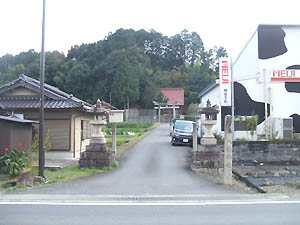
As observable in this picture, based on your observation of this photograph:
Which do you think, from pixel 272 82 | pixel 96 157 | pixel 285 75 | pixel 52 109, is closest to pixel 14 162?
pixel 96 157

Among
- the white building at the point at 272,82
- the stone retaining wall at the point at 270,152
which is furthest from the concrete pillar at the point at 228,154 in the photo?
the white building at the point at 272,82

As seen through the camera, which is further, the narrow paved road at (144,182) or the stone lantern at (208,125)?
the stone lantern at (208,125)

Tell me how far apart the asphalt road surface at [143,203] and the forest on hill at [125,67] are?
125 ft

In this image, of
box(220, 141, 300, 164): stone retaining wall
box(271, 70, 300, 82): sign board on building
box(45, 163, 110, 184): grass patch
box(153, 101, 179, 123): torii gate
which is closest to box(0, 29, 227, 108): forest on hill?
box(153, 101, 179, 123): torii gate

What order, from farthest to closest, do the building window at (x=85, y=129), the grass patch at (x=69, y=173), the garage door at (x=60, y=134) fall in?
the building window at (x=85, y=129) < the garage door at (x=60, y=134) < the grass patch at (x=69, y=173)

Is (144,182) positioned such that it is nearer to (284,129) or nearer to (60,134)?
(60,134)

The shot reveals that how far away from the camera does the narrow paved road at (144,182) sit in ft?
33.3

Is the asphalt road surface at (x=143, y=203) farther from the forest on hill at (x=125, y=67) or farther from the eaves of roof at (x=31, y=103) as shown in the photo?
the forest on hill at (x=125, y=67)

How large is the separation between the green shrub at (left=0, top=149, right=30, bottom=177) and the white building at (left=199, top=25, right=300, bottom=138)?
1245cm

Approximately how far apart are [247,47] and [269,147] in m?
7.91

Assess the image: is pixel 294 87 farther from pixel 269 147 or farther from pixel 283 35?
pixel 269 147

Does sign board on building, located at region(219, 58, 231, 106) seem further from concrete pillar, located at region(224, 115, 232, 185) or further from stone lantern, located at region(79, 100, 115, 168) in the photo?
stone lantern, located at region(79, 100, 115, 168)

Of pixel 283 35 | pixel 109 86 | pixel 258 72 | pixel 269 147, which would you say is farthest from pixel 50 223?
pixel 109 86

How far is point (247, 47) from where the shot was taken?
22.2m
